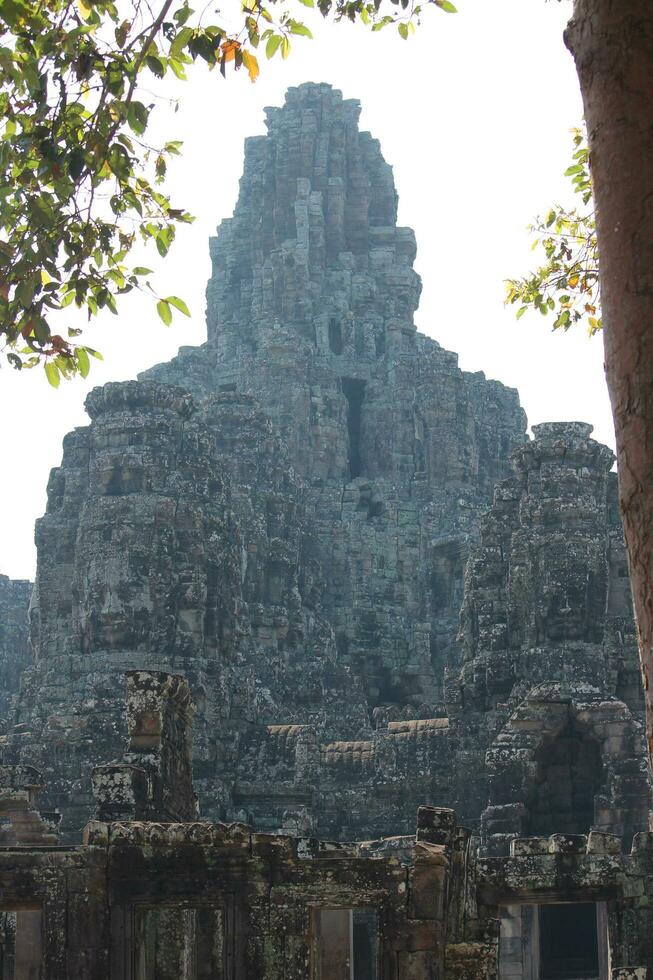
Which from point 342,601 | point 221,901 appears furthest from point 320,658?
point 221,901

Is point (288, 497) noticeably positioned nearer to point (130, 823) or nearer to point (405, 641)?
point (405, 641)

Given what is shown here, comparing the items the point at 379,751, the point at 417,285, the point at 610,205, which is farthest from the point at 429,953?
the point at 417,285

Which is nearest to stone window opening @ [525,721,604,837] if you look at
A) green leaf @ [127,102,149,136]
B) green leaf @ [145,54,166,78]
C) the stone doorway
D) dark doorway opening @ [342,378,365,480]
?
the stone doorway

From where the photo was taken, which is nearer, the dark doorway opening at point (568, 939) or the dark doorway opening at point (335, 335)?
the dark doorway opening at point (568, 939)

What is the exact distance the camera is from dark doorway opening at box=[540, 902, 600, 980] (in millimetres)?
31578

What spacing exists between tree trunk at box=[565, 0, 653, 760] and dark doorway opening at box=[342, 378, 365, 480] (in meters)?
54.0

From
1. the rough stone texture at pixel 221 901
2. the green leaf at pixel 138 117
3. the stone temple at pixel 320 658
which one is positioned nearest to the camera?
the green leaf at pixel 138 117

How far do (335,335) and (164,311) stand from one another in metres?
52.3

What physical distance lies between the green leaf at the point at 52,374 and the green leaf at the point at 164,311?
944 millimetres

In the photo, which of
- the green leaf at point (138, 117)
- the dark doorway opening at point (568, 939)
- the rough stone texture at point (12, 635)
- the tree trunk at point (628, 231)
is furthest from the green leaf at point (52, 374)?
the rough stone texture at point (12, 635)

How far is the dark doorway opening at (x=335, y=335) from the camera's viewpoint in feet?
208

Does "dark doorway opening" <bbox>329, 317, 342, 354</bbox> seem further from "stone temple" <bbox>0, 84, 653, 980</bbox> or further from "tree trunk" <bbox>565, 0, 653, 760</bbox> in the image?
"tree trunk" <bbox>565, 0, 653, 760</bbox>

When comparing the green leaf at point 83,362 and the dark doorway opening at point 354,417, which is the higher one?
the dark doorway opening at point 354,417

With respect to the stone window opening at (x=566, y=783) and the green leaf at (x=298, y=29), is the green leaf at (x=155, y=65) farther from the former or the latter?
the stone window opening at (x=566, y=783)
